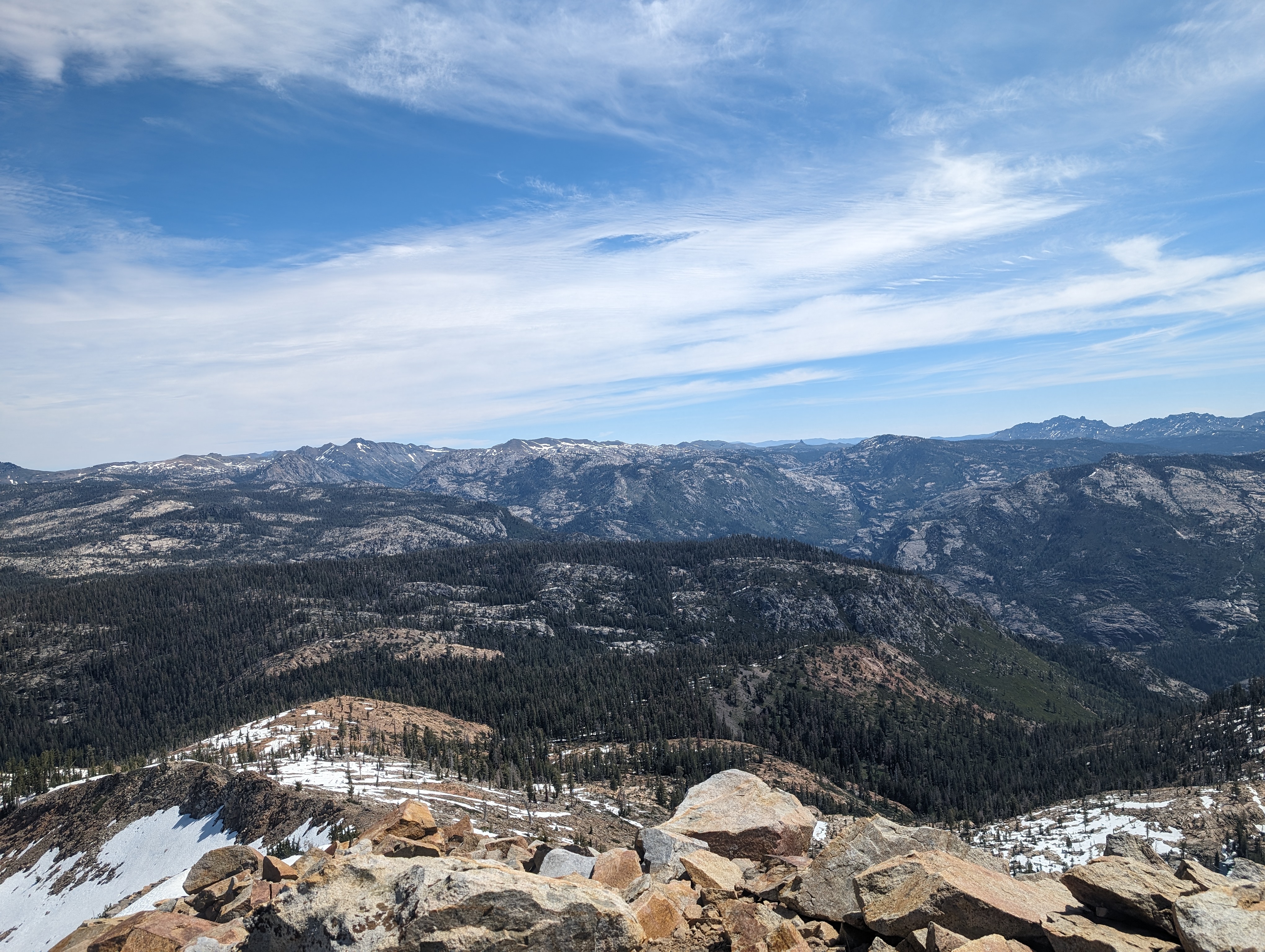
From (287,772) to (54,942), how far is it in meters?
37.3

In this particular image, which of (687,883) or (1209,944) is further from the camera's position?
(687,883)

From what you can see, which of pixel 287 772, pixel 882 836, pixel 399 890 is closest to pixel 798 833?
pixel 882 836

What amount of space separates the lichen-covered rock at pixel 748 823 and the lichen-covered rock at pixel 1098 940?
1507 centimetres

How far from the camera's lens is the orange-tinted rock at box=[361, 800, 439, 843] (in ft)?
108

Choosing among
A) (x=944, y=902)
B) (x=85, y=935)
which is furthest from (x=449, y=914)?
(x=85, y=935)

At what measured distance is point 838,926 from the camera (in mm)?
19922

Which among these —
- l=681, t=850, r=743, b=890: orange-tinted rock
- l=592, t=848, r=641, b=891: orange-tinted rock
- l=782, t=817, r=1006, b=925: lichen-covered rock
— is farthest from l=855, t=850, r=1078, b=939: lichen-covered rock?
l=592, t=848, r=641, b=891: orange-tinted rock

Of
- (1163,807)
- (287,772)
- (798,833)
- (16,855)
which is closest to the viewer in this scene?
(798,833)

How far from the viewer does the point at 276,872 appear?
29.7 m

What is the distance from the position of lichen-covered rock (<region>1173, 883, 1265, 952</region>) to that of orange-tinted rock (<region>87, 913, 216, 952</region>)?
31776 mm

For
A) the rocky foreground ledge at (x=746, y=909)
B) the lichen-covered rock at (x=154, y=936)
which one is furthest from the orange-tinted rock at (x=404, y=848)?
the lichen-covered rock at (x=154, y=936)

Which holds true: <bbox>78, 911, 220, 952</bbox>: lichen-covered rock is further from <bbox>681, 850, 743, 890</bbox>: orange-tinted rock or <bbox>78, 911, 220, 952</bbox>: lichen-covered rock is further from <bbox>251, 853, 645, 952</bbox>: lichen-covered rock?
<bbox>681, 850, 743, 890</bbox>: orange-tinted rock

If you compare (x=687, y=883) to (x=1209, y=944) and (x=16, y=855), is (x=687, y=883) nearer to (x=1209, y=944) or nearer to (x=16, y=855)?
(x=1209, y=944)

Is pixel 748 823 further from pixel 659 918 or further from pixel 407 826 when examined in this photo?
pixel 407 826
